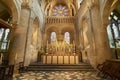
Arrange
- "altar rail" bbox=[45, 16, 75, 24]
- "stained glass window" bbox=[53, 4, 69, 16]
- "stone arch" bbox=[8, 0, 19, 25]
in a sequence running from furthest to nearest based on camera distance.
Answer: "stained glass window" bbox=[53, 4, 69, 16]
"altar rail" bbox=[45, 16, 75, 24]
"stone arch" bbox=[8, 0, 19, 25]

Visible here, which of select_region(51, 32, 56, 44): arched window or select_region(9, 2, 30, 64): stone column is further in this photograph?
select_region(51, 32, 56, 44): arched window

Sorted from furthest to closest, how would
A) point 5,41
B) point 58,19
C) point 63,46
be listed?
point 58,19 → point 5,41 → point 63,46

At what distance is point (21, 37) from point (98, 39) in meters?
6.28

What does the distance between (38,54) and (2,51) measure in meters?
4.04

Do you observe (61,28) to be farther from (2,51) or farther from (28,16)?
(2,51)

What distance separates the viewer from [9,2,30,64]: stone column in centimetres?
731

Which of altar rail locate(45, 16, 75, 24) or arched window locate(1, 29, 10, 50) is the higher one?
altar rail locate(45, 16, 75, 24)

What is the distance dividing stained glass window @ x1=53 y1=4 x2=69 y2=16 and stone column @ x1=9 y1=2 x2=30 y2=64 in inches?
370

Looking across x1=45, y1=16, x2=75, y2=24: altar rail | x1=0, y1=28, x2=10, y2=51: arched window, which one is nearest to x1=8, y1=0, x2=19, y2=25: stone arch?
x1=0, y1=28, x2=10, y2=51: arched window

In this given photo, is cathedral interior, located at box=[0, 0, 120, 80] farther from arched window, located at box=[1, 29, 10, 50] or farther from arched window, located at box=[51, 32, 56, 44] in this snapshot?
arched window, located at box=[51, 32, 56, 44]

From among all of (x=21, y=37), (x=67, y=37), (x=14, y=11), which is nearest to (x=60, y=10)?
(x=67, y=37)

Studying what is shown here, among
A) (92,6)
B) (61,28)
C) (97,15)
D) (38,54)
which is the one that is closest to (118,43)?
(97,15)

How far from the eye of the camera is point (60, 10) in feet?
58.2

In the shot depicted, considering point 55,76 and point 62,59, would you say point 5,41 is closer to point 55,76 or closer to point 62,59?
point 62,59
